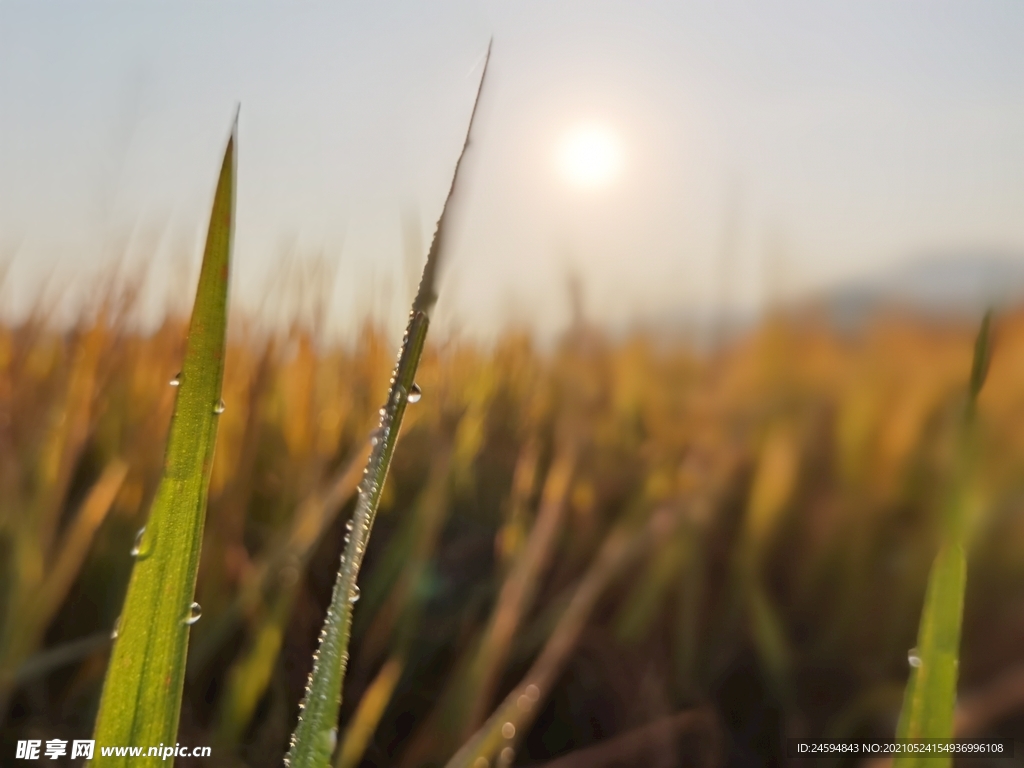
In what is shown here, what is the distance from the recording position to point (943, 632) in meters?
0.22

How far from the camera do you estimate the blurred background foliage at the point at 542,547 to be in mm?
542

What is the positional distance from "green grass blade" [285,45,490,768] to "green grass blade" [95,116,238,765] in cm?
3

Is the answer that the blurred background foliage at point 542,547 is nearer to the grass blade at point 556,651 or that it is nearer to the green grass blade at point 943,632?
the grass blade at point 556,651

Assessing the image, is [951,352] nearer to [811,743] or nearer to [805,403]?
[805,403]

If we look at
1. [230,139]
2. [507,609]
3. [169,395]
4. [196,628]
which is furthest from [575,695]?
[230,139]

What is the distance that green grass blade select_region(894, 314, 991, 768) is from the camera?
8.4 inches

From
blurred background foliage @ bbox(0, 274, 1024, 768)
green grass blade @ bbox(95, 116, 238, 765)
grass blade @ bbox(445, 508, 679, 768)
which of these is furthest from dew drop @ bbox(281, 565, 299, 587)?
green grass blade @ bbox(95, 116, 238, 765)

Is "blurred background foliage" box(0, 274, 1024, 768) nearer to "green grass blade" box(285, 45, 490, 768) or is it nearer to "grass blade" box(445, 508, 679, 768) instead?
"grass blade" box(445, 508, 679, 768)

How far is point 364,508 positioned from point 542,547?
1.36 feet

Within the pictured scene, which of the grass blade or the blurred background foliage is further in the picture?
the blurred background foliage

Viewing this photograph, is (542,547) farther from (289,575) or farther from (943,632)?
(943,632)

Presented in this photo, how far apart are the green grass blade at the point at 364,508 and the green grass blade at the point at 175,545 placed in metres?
0.03

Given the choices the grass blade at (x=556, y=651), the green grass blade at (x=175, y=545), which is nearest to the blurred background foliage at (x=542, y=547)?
→ the grass blade at (x=556, y=651)

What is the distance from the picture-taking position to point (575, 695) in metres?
0.59
